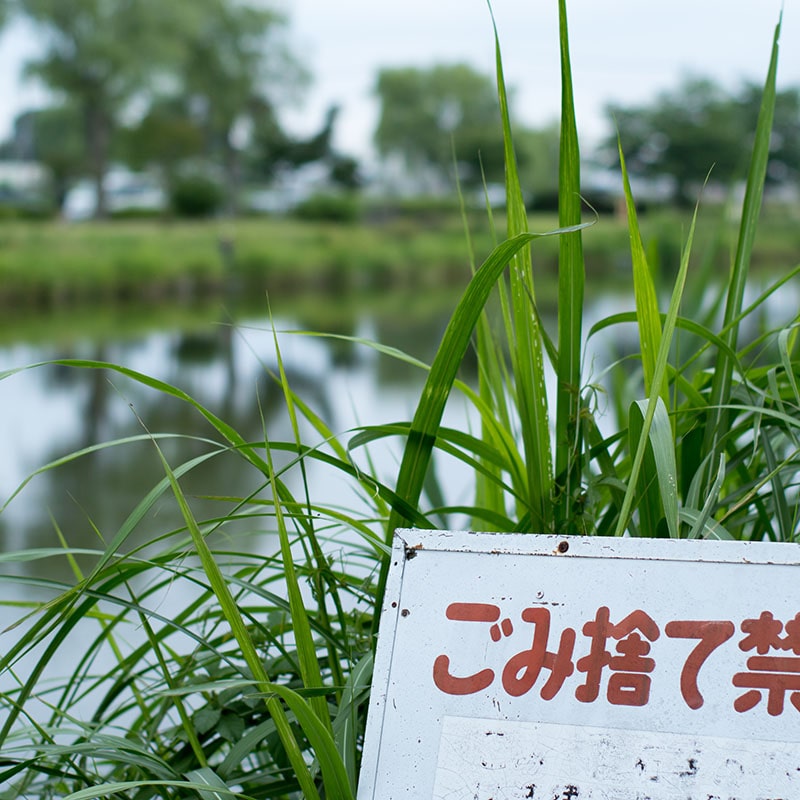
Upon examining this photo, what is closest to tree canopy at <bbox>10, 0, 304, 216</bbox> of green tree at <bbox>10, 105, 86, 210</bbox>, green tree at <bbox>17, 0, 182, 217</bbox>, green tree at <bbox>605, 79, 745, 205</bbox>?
green tree at <bbox>17, 0, 182, 217</bbox>

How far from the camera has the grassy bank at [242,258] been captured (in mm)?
10047

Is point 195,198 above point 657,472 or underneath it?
underneath

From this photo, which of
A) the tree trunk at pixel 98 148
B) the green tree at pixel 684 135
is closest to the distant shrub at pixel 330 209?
the tree trunk at pixel 98 148

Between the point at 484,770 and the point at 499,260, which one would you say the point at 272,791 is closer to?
the point at 484,770

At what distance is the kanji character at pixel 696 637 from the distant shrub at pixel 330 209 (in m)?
18.2

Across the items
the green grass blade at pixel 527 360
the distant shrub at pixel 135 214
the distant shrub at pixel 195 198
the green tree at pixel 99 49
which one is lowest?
the distant shrub at pixel 135 214

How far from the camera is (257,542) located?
111 inches

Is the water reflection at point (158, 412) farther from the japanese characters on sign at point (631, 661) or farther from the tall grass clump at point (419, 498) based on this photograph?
the japanese characters on sign at point (631, 661)

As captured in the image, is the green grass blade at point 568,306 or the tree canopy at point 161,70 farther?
the tree canopy at point 161,70

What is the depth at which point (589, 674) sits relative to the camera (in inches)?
21.3

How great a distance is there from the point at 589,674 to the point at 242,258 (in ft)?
39.9

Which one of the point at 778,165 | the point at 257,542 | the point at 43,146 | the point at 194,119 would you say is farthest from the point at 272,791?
the point at 43,146

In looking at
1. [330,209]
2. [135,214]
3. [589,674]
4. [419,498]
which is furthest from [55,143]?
[589,674]

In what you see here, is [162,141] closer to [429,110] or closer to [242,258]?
[242,258]
